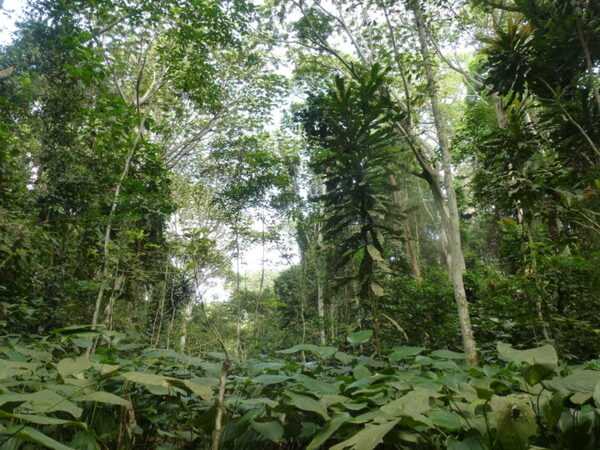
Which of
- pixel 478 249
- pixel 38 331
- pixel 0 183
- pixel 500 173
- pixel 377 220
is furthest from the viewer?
pixel 478 249

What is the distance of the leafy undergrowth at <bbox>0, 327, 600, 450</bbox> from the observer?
86 cm

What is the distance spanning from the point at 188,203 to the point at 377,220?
34.6ft

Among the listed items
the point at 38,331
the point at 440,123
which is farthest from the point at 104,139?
the point at 440,123

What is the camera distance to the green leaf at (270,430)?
40.9 inches

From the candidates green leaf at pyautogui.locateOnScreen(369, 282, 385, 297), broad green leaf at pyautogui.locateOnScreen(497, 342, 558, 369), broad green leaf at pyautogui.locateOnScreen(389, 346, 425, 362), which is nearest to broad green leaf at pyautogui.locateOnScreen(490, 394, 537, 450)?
broad green leaf at pyautogui.locateOnScreen(497, 342, 558, 369)

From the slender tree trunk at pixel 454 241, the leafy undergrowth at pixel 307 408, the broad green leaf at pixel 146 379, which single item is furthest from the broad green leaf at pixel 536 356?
the slender tree trunk at pixel 454 241

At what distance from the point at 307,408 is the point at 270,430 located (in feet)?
0.46

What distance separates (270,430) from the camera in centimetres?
106

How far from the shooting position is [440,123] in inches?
186

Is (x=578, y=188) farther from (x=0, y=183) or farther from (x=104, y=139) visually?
(x=0, y=183)

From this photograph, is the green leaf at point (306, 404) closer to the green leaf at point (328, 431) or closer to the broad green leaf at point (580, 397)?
the green leaf at point (328, 431)

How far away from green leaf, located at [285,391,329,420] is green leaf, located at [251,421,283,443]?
76mm

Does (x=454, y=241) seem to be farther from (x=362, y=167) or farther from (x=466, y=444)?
(x=466, y=444)

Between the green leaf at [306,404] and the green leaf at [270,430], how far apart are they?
0.08 meters
